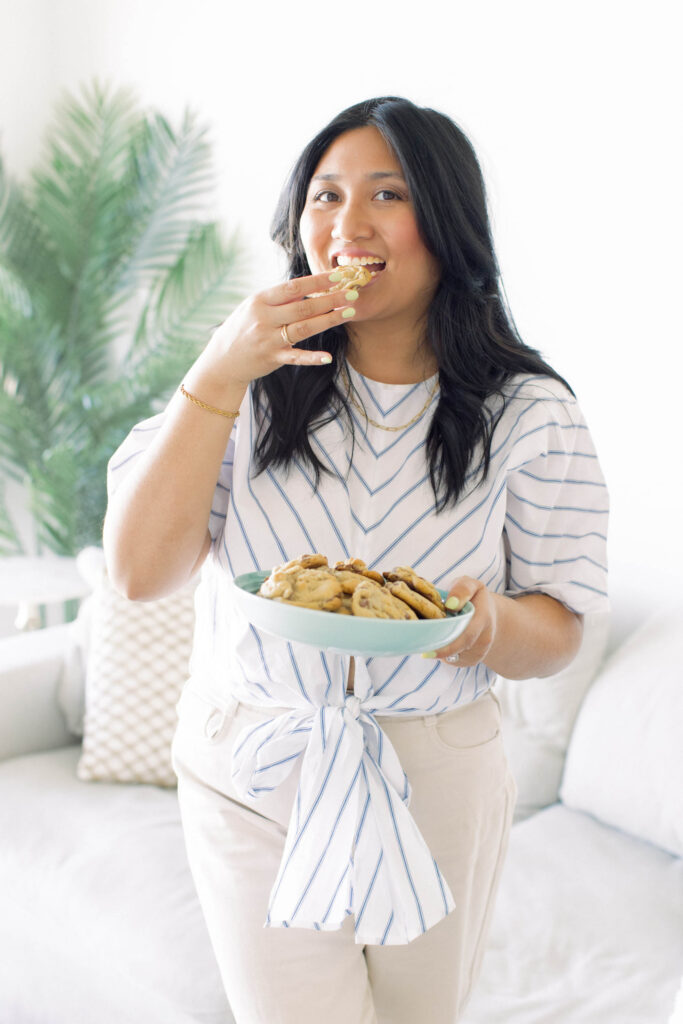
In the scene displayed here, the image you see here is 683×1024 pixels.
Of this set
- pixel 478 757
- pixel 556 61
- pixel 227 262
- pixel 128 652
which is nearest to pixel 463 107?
pixel 556 61

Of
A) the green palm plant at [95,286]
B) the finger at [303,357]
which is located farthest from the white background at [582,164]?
the finger at [303,357]

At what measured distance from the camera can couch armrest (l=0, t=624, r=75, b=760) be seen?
224 centimetres

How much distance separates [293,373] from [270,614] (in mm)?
465

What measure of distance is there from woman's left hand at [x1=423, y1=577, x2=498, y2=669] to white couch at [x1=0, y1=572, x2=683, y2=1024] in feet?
2.53

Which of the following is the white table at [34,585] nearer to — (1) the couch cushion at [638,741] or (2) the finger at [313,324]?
(1) the couch cushion at [638,741]

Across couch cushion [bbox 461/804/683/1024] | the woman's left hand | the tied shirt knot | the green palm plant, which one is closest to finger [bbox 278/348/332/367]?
the woman's left hand

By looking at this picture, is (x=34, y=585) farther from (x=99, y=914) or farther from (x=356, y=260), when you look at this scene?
(x=356, y=260)

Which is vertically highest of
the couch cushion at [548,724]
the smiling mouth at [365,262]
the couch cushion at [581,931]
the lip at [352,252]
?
the lip at [352,252]

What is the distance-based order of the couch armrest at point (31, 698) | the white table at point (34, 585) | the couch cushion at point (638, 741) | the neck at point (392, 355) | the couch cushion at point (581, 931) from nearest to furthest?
the neck at point (392, 355) < the couch cushion at point (581, 931) < the couch cushion at point (638, 741) < the couch armrest at point (31, 698) < the white table at point (34, 585)

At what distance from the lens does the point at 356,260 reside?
1113 mm

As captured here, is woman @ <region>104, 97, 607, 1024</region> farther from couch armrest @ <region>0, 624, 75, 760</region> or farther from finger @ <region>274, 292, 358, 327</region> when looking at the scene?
couch armrest @ <region>0, 624, 75, 760</region>

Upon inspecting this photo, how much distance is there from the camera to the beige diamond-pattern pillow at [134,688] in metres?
2.14

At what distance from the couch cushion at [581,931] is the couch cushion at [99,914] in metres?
0.49

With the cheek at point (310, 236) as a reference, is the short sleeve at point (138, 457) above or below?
below
